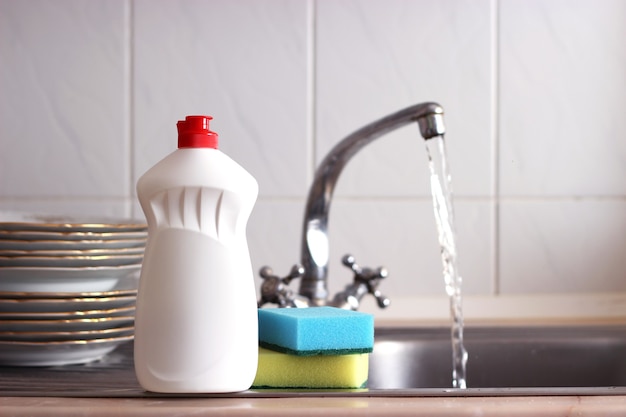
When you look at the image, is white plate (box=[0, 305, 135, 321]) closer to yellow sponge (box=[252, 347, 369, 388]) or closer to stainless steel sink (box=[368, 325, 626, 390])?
yellow sponge (box=[252, 347, 369, 388])

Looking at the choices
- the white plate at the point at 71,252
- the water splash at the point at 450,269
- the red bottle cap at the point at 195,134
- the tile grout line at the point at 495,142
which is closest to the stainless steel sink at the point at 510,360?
the water splash at the point at 450,269

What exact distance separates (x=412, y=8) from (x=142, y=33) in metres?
0.39

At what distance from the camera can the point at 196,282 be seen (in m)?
0.66

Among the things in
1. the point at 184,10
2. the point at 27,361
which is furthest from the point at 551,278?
the point at 27,361

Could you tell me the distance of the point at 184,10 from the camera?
1290mm

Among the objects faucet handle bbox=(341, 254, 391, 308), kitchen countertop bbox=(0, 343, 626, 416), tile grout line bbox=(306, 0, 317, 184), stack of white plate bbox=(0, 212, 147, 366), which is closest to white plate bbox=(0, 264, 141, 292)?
stack of white plate bbox=(0, 212, 147, 366)

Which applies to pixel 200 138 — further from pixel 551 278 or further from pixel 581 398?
pixel 551 278

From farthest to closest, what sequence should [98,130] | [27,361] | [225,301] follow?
[98,130] → [27,361] → [225,301]

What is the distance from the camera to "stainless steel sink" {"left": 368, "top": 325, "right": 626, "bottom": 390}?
42.4 inches

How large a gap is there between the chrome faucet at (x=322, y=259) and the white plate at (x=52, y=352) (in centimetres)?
20

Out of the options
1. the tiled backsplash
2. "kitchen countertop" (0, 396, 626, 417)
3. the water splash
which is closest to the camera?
"kitchen countertop" (0, 396, 626, 417)

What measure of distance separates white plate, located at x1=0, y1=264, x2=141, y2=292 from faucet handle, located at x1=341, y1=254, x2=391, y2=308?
29 centimetres

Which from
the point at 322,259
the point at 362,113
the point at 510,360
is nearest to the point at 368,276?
the point at 322,259

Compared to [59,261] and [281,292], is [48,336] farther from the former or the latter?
[281,292]
